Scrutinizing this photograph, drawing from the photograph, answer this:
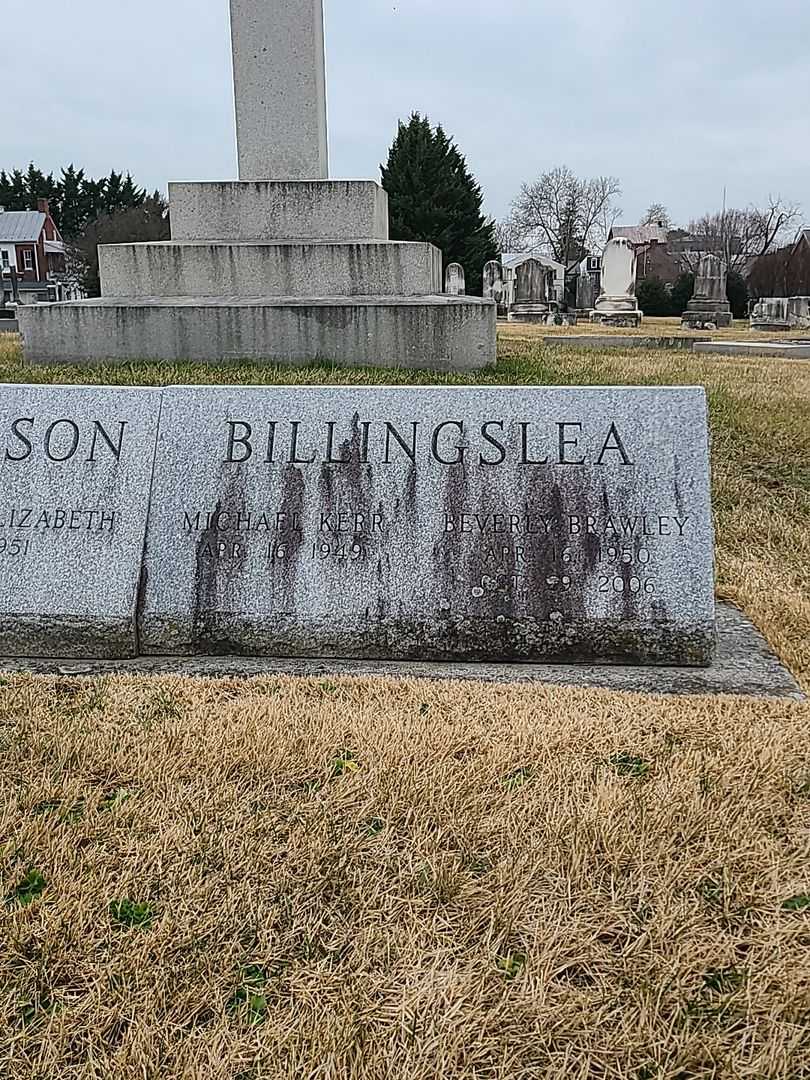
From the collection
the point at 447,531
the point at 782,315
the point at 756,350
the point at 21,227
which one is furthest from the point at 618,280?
the point at 21,227

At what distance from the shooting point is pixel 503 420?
3752 millimetres

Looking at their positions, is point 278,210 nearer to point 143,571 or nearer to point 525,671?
point 143,571

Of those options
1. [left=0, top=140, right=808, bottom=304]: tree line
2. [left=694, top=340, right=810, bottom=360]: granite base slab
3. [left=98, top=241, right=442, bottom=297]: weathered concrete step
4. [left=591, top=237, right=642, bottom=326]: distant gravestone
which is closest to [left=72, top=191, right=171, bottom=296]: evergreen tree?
[left=0, top=140, right=808, bottom=304]: tree line

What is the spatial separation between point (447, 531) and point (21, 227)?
6897 cm

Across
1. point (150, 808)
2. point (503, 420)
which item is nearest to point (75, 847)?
point (150, 808)

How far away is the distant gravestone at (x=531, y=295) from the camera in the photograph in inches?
1061

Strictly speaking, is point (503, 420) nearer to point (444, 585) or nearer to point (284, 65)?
point (444, 585)

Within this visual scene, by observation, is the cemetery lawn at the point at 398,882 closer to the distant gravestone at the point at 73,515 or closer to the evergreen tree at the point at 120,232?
the distant gravestone at the point at 73,515

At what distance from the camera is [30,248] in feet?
211

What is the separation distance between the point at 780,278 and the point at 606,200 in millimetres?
26721

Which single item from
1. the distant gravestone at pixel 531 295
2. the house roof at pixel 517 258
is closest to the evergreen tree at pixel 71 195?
the house roof at pixel 517 258

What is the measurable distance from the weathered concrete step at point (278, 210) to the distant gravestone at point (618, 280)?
16737 millimetres

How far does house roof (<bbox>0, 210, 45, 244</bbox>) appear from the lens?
205 feet

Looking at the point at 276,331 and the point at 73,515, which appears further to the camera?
the point at 276,331
